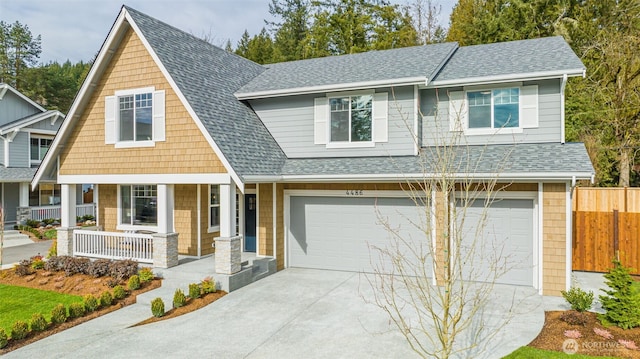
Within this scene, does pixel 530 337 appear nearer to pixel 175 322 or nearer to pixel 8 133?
pixel 175 322

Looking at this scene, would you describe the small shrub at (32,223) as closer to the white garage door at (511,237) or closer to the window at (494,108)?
the white garage door at (511,237)

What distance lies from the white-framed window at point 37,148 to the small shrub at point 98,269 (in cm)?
1647

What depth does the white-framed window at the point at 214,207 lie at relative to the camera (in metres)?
13.9

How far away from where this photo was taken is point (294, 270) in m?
12.6

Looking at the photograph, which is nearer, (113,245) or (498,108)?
(498,108)

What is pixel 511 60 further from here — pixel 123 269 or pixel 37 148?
pixel 37 148

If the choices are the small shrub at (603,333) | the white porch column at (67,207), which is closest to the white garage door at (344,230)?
the small shrub at (603,333)

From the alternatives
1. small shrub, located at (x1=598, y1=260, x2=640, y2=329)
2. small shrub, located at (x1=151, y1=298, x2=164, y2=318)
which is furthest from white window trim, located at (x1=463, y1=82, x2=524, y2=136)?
small shrub, located at (x1=151, y1=298, x2=164, y2=318)

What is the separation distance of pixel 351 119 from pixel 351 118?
0.12 feet

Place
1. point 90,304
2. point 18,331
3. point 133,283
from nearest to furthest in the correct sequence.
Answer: point 18,331 → point 90,304 → point 133,283

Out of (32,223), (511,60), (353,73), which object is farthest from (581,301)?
(32,223)

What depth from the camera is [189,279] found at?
10.6 m

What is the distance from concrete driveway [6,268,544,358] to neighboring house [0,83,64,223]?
1779cm

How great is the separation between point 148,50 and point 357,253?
29.6 ft
